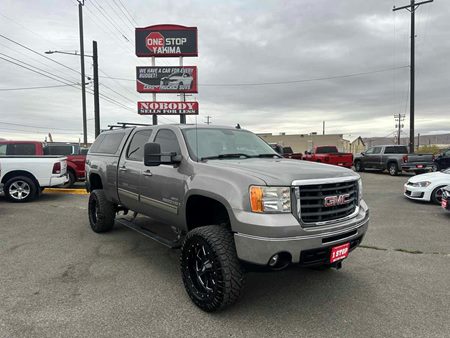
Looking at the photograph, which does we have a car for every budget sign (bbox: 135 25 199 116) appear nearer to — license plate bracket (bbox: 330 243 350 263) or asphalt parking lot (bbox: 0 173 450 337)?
asphalt parking lot (bbox: 0 173 450 337)

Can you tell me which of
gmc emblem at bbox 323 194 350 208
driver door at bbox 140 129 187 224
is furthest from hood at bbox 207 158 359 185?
driver door at bbox 140 129 187 224

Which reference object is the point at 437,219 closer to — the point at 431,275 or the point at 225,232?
the point at 431,275

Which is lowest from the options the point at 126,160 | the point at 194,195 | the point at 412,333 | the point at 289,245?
the point at 412,333

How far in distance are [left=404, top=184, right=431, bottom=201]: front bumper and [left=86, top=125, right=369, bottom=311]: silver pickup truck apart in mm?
6852

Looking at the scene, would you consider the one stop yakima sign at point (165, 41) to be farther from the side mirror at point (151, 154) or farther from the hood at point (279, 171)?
the hood at point (279, 171)

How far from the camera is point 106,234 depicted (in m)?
6.34

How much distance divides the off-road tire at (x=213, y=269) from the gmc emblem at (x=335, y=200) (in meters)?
1.00

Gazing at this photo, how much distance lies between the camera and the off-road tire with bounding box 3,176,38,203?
9734 millimetres

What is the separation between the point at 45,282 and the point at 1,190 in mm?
7172

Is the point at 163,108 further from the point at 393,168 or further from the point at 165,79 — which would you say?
the point at 393,168

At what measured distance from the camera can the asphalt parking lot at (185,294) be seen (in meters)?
3.08

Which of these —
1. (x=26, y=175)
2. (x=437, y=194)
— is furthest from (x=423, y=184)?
(x=26, y=175)

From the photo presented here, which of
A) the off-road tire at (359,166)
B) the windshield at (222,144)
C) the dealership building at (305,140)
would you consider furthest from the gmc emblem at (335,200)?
the dealership building at (305,140)

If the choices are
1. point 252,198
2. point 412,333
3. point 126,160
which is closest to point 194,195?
point 252,198
